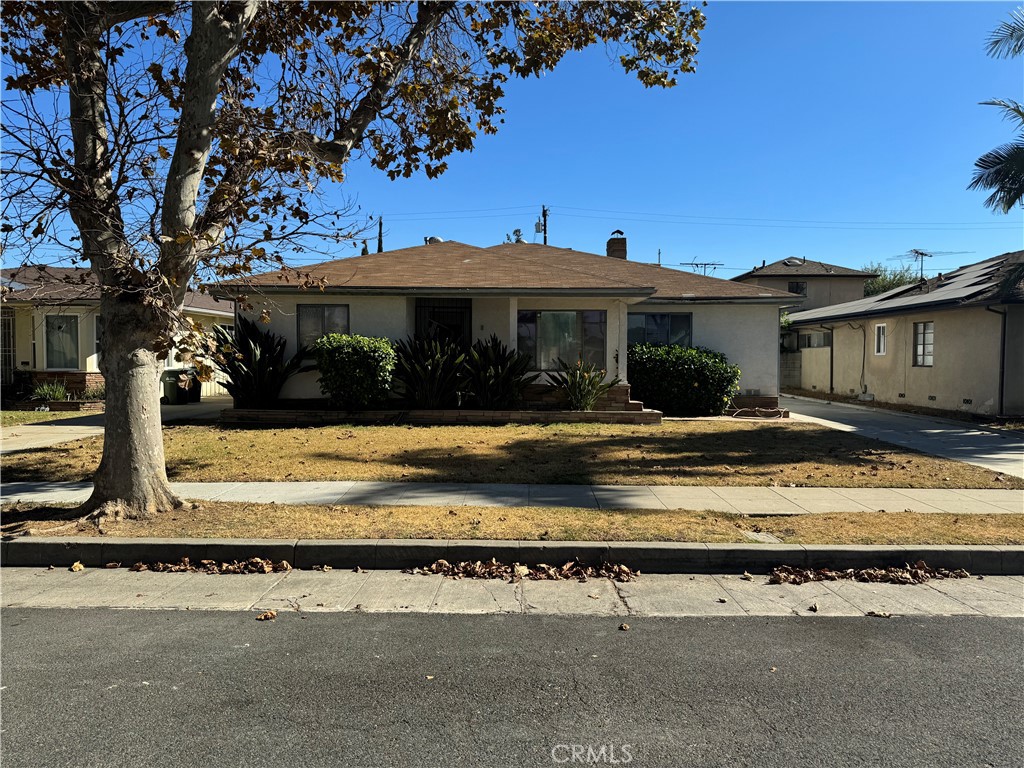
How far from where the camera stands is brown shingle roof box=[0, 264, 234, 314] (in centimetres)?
698

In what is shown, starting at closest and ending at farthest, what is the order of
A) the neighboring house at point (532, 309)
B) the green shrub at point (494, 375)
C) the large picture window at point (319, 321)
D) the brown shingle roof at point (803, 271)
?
the green shrub at point (494, 375) → the neighboring house at point (532, 309) → the large picture window at point (319, 321) → the brown shingle roof at point (803, 271)

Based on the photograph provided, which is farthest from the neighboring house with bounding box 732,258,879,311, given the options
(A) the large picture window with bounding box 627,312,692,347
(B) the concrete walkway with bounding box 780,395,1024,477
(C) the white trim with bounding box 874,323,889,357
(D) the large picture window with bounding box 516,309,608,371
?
(D) the large picture window with bounding box 516,309,608,371

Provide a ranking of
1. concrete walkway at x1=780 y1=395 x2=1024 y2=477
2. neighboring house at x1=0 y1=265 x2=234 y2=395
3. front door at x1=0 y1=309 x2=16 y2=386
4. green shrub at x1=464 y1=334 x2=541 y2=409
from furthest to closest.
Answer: front door at x1=0 y1=309 x2=16 y2=386 < neighboring house at x1=0 y1=265 x2=234 y2=395 < green shrub at x1=464 y1=334 x2=541 y2=409 < concrete walkway at x1=780 y1=395 x2=1024 y2=477

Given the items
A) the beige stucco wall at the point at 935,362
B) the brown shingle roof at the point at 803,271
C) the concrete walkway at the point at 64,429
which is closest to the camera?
the concrete walkway at the point at 64,429

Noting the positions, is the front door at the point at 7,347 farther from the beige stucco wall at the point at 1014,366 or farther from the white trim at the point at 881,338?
the beige stucco wall at the point at 1014,366

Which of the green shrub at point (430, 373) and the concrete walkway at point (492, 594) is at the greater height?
the green shrub at point (430, 373)

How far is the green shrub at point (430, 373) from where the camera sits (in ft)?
48.0

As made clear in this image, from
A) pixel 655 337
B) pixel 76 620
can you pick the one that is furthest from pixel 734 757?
pixel 655 337

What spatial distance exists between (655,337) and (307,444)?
992 cm

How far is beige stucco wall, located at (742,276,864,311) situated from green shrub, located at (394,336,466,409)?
97.9ft

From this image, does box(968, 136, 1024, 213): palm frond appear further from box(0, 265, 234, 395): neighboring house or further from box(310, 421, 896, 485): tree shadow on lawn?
box(0, 265, 234, 395): neighboring house

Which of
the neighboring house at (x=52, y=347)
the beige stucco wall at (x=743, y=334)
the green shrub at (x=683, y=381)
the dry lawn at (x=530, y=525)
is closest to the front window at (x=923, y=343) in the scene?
the beige stucco wall at (x=743, y=334)

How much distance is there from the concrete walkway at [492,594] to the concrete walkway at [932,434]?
558 cm

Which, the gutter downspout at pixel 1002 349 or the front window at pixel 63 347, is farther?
the front window at pixel 63 347
